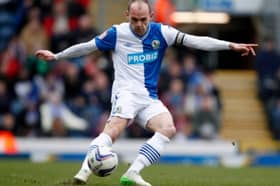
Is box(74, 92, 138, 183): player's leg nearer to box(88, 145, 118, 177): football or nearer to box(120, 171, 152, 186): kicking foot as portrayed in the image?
box(88, 145, 118, 177): football

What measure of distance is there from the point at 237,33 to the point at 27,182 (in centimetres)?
1712

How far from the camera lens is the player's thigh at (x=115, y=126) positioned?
10.9 meters

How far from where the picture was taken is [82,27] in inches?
901

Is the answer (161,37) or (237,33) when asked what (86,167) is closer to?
(161,37)

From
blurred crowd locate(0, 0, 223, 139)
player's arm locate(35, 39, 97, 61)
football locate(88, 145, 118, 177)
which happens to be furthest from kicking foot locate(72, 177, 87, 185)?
blurred crowd locate(0, 0, 223, 139)

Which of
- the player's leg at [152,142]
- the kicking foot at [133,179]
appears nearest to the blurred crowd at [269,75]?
the player's leg at [152,142]

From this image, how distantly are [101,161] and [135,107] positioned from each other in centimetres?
99

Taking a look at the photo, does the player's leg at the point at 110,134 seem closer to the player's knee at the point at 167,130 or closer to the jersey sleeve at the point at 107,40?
the player's knee at the point at 167,130

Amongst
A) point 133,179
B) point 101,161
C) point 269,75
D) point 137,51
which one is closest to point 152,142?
point 133,179

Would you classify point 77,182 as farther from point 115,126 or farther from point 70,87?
point 70,87

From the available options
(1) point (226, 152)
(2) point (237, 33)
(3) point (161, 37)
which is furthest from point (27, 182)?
(2) point (237, 33)

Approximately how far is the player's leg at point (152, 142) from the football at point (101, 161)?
0.78ft

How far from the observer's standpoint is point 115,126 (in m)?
11.0

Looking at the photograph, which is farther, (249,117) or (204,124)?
(249,117)
